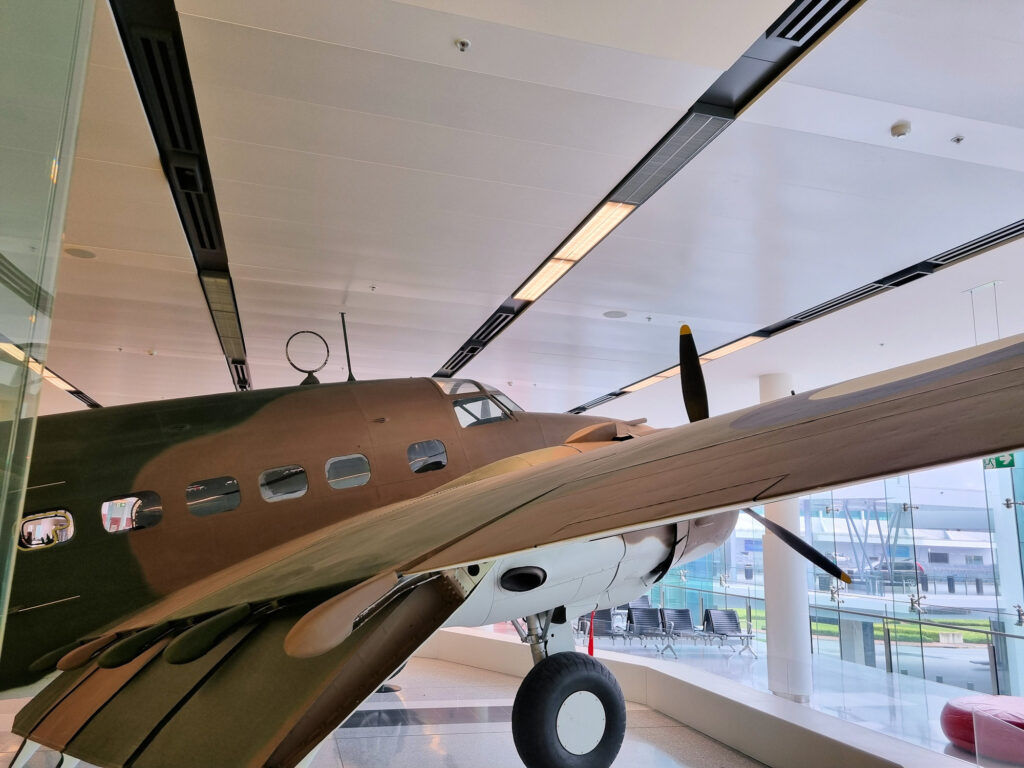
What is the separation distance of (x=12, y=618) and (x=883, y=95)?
603cm

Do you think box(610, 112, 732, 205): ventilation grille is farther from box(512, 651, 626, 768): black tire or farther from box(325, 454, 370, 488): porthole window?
box(512, 651, 626, 768): black tire

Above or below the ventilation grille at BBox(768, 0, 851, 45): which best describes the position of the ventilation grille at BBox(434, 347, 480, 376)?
below

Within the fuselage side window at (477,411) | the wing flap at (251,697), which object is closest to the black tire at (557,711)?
the fuselage side window at (477,411)

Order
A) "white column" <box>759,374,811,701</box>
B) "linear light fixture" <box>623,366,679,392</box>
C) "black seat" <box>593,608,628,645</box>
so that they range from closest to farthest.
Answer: "white column" <box>759,374,811,701</box> < "linear light fixture" <box>623,366,679,392</box> < "black seat" <box>593,608,628,645</box>

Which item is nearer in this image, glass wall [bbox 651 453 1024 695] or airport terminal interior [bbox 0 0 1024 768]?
airport terminal interior [bbox 0 0 1024 768]

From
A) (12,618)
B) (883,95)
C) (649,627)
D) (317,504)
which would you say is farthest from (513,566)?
(649,627)

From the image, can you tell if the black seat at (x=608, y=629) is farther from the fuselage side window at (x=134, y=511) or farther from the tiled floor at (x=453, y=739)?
the fuselage side window at (x=134, y=511)

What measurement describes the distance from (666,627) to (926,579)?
14.2ft

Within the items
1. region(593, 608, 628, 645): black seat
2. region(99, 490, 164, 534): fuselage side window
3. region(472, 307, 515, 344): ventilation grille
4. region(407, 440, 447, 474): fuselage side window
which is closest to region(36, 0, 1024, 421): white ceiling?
region(472, 307, 515, 344): ventilation grille

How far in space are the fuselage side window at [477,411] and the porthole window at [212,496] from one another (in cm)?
165

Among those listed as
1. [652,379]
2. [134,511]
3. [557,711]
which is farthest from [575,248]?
[652,379]

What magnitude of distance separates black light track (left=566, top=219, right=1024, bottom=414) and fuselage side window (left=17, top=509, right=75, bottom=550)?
7427 mm

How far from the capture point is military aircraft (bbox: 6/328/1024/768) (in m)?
1.30

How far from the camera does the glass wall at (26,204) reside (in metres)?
1.81
